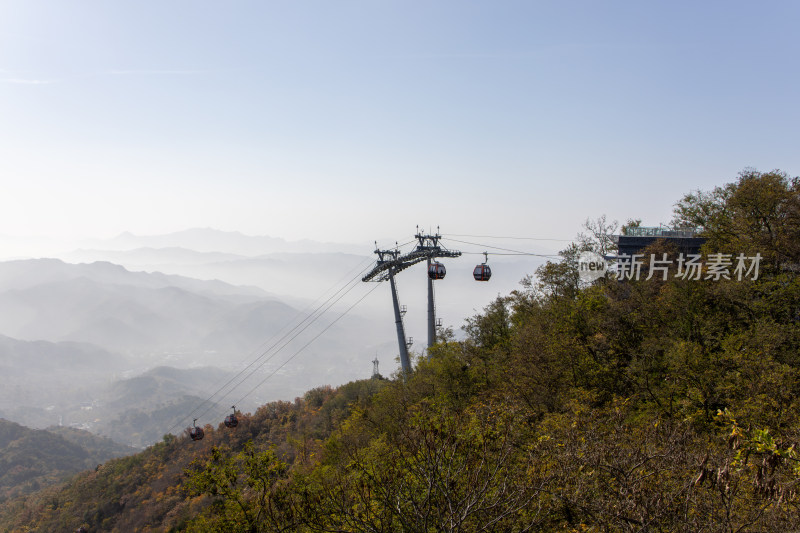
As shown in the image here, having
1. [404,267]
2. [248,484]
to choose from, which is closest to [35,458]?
[404,267]

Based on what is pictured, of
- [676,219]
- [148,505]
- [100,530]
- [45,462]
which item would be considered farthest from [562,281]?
[45,462]

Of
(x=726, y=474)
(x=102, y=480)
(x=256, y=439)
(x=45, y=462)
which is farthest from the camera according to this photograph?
(x=45, y=462)

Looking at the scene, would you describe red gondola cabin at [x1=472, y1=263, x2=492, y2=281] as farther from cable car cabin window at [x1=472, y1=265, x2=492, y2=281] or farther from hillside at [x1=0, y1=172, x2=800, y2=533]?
hillside at [x1=0, y1=172, x2=800, y2=533]

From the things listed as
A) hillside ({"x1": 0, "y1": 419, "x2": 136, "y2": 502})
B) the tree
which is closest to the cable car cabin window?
the tree

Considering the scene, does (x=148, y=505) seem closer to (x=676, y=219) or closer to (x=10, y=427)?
(x=676, y=219)

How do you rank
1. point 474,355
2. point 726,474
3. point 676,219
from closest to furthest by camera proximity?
point 726,474 < point 474,355 < point 676,219

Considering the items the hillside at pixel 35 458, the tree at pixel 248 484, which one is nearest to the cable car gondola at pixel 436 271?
the tree at pixel 248 484
